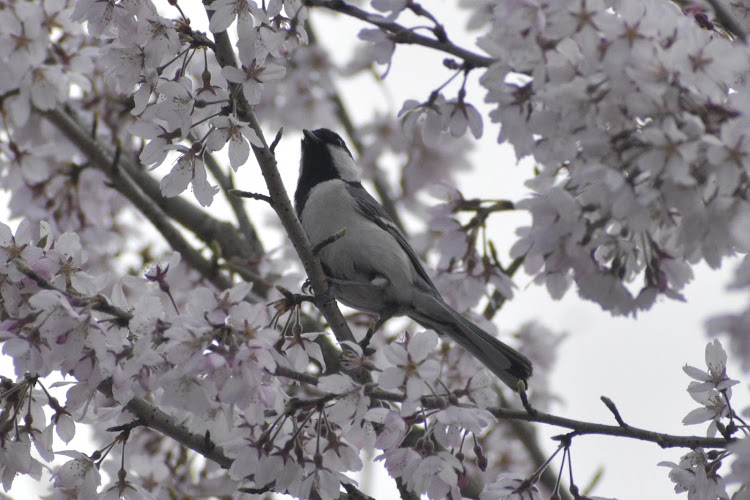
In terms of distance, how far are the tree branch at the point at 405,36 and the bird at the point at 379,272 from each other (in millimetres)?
1353

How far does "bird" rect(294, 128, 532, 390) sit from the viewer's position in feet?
10.7

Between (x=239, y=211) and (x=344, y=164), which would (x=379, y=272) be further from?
(x=239, y=211)

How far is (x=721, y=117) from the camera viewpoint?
5.16 feet

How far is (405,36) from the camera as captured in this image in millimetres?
1979

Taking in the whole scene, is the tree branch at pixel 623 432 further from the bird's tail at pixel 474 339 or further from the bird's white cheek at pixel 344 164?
the bird's white cheek at pixel 344 164

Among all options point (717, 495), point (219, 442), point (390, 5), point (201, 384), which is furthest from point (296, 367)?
point (717, 495)

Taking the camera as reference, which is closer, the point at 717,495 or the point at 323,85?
the point at 717,495

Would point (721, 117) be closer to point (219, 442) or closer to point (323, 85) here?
point (219, 442)

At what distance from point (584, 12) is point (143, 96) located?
121 cm

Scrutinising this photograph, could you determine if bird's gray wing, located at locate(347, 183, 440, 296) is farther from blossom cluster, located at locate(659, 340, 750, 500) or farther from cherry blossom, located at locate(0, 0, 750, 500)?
blossom cluster, located at locate(659, 340, 750, 500)

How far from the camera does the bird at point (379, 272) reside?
3250mm

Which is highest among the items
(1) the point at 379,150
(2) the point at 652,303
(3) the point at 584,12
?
(1) the point at 379,150

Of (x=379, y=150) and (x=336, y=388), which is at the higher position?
(x=379, y=150)

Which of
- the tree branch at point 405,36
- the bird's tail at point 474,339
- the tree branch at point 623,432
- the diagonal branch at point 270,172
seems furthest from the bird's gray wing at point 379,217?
the tree branch at point 405,36
